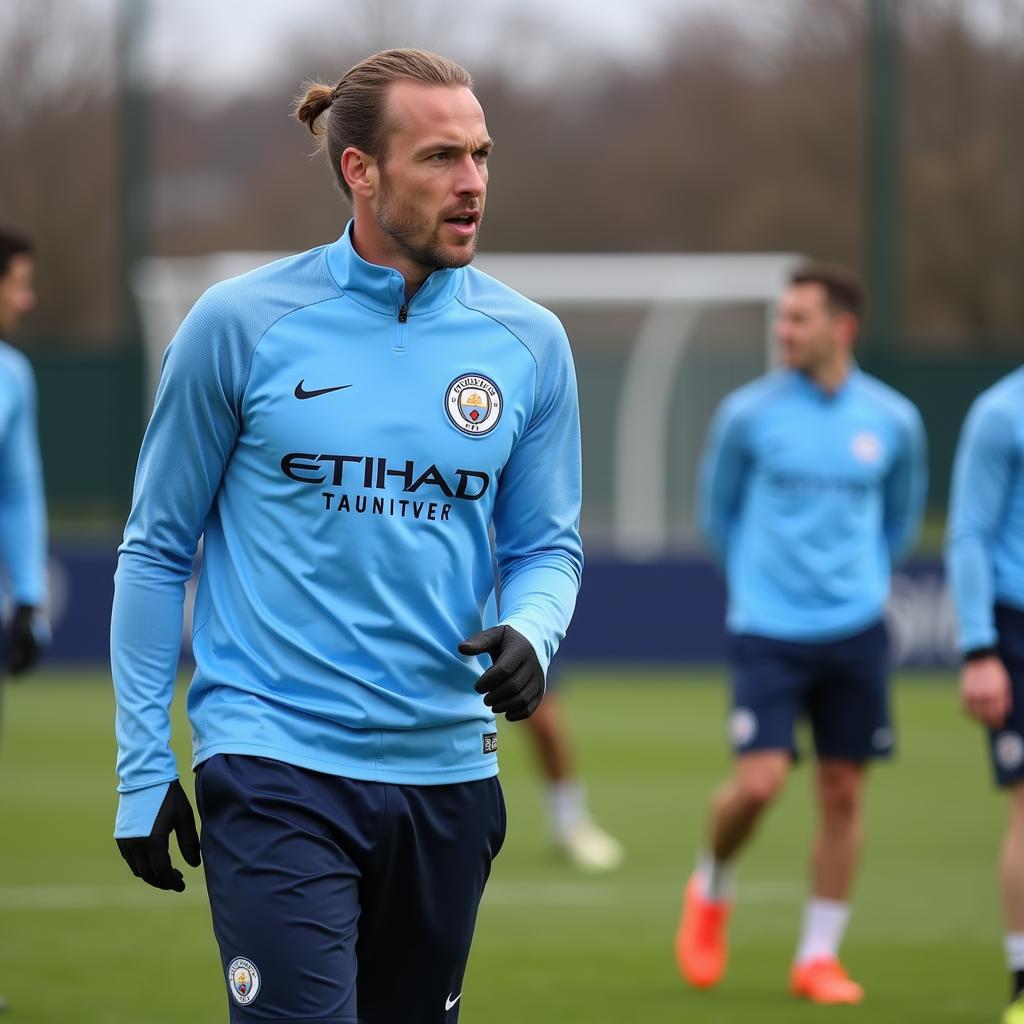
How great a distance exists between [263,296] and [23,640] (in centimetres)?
401

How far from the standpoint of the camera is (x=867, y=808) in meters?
11.0

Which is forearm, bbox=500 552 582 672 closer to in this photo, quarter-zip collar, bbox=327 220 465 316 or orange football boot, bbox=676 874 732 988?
quarter-zip collar, bbox=327 220 465 316

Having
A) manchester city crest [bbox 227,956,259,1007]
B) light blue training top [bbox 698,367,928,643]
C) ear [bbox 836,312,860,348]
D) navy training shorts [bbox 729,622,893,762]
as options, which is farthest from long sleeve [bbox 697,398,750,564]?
manchester city crest [bbox 227,956,259,1007]

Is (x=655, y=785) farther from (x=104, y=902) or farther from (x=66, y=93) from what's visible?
(x=66, y=93)

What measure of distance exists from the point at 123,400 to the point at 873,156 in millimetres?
7818

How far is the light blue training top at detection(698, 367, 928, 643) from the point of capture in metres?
7.36

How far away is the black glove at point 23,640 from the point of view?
7434 mm

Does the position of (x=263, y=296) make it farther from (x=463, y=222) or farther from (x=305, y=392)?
(x=463, y=222)

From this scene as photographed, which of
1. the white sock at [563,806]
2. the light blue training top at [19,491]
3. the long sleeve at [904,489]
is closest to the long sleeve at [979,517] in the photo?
the long sleeve at [904,489]

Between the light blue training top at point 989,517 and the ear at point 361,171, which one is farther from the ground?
the ear at point 361,171

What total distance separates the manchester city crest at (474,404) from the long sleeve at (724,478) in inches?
155

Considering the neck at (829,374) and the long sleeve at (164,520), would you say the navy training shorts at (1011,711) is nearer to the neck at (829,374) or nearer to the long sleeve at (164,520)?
the neck at (829,374)

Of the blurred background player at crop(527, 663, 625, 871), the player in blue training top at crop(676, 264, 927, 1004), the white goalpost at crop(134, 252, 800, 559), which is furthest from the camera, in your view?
the white goalpost at crop(134, 252, 800, 559)

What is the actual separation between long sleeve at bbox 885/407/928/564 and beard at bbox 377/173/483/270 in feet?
14.2
